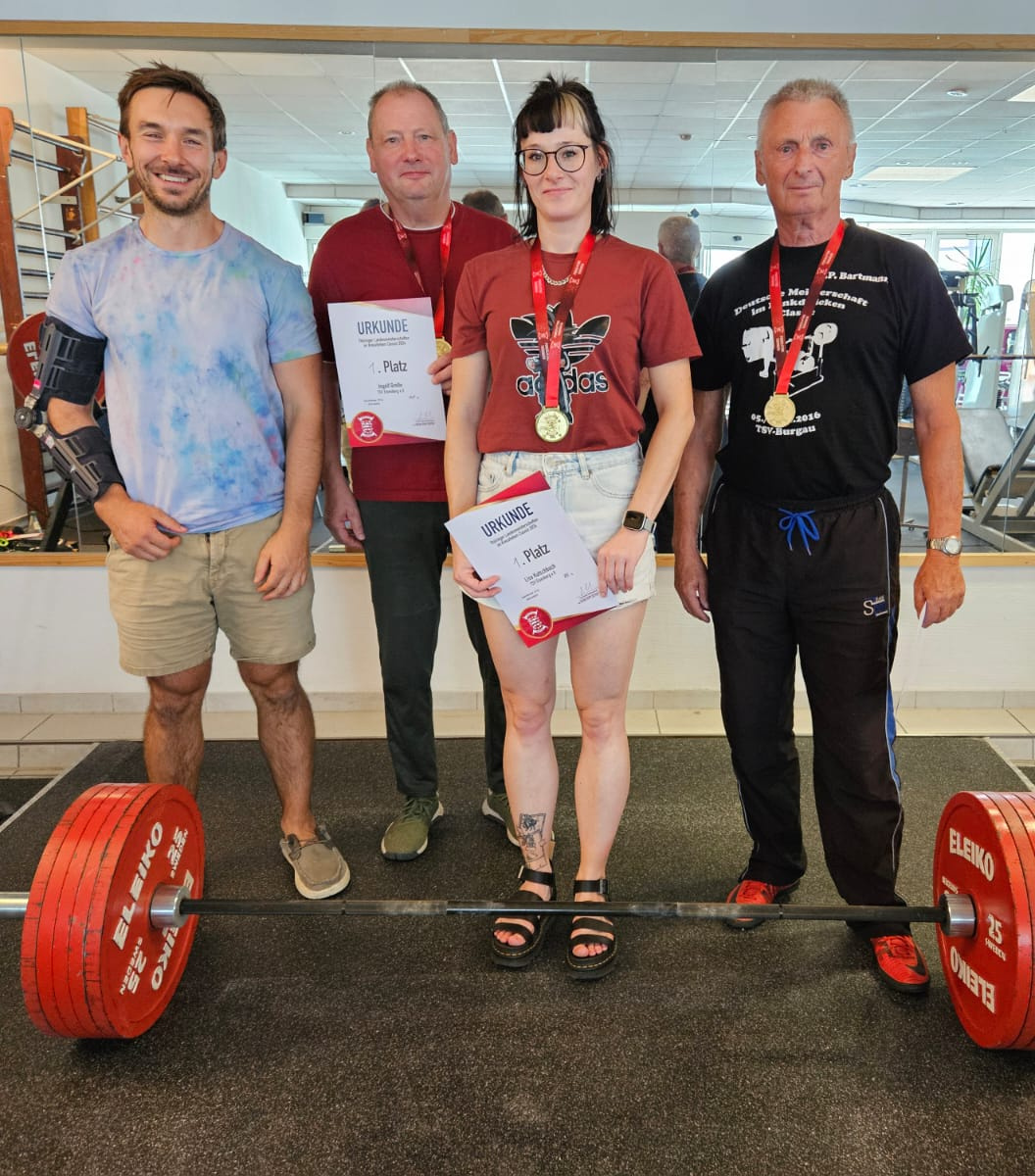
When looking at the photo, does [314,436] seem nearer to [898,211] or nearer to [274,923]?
[274,923]

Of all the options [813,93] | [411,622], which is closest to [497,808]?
[411,622]

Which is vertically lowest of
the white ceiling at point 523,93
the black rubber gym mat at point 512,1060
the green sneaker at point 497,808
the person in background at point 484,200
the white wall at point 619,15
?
the black rubber gym mat at point 512,1060

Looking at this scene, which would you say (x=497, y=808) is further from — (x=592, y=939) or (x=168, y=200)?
(x=168, y=200)

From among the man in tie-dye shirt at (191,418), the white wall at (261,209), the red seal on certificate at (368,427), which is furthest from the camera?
the white wall at (261,209)

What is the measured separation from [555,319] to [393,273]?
583 mm

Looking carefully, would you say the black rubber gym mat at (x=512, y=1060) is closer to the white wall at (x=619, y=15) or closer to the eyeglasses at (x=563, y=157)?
the eyeglasses at (x=563, y=157)

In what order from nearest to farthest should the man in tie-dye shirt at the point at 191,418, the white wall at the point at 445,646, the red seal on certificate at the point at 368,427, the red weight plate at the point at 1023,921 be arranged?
the red weight plate at the point at 1023,921 → the man in tie-dye shirt at the point at 191,418 → the red seal on certificate at the point at 368,427 → the white wall at the point at 445,646

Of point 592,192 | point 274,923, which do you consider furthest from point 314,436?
point 274,923

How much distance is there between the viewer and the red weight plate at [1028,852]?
4.71ft

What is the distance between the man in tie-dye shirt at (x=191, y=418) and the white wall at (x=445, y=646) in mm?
1146

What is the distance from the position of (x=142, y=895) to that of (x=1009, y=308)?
3323mm

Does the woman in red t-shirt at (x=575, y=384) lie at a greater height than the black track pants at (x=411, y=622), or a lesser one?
greater

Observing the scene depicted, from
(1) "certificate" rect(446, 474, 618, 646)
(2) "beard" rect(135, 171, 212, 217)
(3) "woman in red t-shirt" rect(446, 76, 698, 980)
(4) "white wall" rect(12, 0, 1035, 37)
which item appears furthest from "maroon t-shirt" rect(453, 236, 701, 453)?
(4) "white wall" rect(12, 0, 1035, 37)

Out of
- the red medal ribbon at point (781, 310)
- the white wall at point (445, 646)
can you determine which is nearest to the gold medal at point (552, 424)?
the red medal ribbon at point (781, 310)
